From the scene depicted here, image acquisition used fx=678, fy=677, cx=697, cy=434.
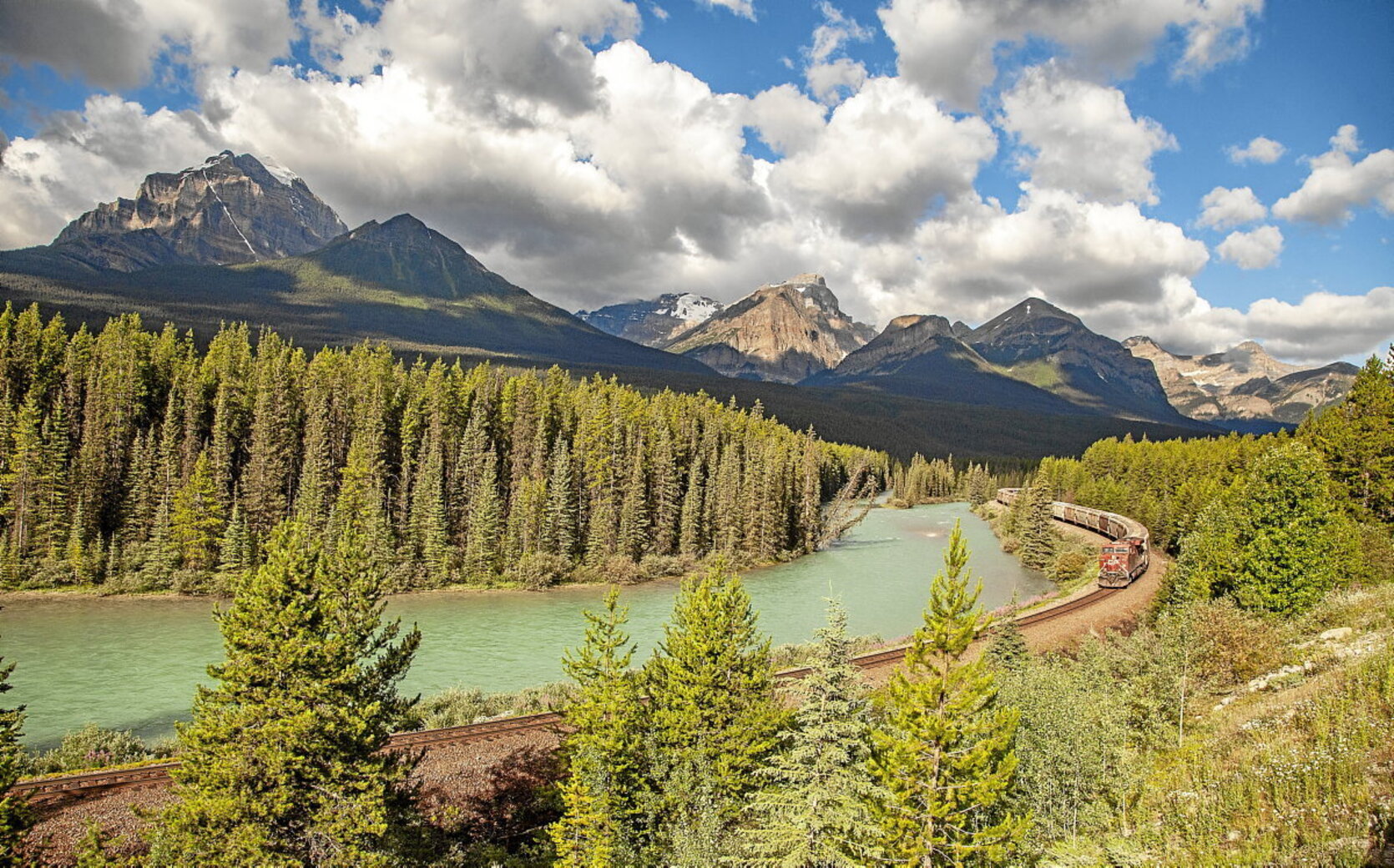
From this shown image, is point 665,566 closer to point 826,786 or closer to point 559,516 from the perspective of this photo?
point 559,516

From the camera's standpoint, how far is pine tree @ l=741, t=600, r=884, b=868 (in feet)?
53.5

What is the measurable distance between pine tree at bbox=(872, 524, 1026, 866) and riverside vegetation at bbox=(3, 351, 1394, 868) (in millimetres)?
70

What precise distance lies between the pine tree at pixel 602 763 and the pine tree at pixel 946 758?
24.4ft

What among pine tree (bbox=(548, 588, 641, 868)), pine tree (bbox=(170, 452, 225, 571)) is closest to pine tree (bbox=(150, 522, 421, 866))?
pine tree (bbox=(548, 588, 641, 868))

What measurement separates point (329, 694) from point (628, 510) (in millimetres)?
59247

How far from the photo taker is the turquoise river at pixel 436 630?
35.2 m

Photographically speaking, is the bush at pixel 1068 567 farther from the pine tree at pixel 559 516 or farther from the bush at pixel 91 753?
the bush at pixel 91 753

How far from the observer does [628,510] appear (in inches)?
3012

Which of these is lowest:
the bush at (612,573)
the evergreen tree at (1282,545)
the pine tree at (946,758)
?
the bush at (612,573)

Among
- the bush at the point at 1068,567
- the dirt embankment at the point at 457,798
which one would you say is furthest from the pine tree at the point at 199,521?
the bush at the point at 1068,567

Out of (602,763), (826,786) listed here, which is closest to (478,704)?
(602,763)

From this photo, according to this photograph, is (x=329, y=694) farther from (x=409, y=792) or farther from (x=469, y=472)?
(x=469, y=472)

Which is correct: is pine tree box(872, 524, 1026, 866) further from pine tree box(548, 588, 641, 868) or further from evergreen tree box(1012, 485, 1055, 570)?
evergreen tree box(1012, 485, 1055, 570)

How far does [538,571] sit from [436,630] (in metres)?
16.9
